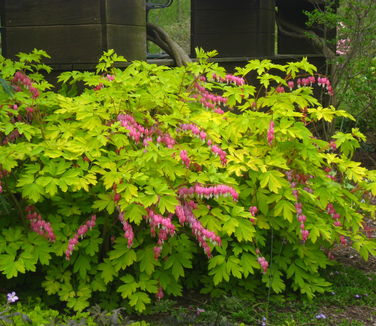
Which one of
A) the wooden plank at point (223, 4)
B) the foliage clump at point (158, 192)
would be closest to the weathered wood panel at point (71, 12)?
the foliage clump at point (158, 192)

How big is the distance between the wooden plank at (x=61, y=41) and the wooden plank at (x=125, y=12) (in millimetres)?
161

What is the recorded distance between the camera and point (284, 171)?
4309 mm

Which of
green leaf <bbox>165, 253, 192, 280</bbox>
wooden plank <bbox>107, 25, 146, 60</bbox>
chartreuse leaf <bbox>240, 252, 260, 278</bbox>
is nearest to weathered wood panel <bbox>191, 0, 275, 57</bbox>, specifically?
wooden plank <bbox>107, 25, 146, 60</bbox>

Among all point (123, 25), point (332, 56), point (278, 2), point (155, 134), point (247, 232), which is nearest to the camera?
point (247, 232)

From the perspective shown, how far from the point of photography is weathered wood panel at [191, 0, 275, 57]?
8.73m

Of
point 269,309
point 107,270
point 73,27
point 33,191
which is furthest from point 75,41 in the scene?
point 269,309

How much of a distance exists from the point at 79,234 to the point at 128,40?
2398mm

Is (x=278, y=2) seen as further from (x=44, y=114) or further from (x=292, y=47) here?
(x=44, y=114)

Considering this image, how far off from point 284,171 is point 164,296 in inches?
46.1

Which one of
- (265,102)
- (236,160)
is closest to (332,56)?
(265,102)

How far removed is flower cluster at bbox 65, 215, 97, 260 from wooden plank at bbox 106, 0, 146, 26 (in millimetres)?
2227

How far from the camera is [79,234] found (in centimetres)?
381

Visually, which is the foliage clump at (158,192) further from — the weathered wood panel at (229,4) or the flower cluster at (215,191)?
the weathered wood panel at (229,4)

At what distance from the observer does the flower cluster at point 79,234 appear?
374 centimetres
